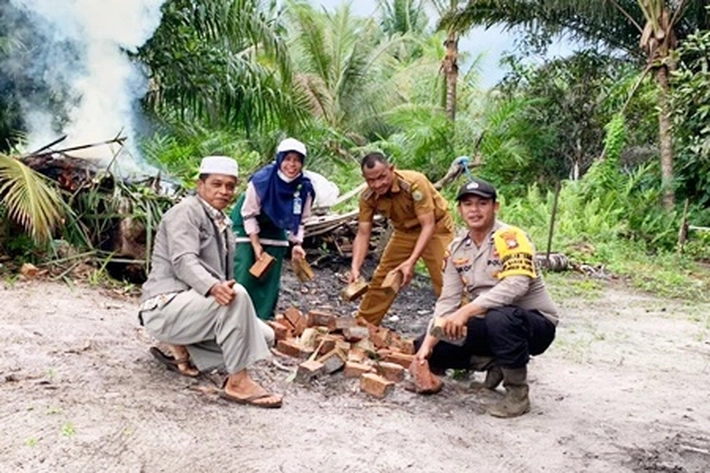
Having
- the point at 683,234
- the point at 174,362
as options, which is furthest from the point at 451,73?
the point at 174,362

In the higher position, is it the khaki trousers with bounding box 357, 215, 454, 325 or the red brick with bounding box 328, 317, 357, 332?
the khaki trousers with bounding box 357, 215, 454, 325

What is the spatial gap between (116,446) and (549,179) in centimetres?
1650

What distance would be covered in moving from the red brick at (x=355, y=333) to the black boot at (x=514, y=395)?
4.15ft

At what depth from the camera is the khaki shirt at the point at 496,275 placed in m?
3.90

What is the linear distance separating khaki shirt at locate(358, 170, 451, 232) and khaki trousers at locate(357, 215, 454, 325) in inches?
2.8

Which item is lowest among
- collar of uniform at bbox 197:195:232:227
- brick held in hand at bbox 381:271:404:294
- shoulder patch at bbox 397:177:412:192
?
brick held in hand at bbox 381:271:404:294

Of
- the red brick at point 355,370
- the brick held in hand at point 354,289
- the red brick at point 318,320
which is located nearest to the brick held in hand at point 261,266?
the red brick at point 318,320

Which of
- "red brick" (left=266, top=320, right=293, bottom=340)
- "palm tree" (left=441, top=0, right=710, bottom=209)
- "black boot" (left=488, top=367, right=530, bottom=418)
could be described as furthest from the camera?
"palm tree" (left=441, top=0, right=710, bottom=209)

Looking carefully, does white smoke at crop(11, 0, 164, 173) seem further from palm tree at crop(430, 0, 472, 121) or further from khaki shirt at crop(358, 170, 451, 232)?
palm tree at crop(430, 0, 472, 121)

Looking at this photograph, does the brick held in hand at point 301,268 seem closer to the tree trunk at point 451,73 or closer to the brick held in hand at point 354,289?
the brick held in hand at point 354,289

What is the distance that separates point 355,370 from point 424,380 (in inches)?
16.4

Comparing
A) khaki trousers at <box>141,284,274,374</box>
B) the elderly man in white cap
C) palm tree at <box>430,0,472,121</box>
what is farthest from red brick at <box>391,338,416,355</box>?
palm tree at <box>430,0,472,121</box>

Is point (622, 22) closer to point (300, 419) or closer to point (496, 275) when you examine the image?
point (496, 275)

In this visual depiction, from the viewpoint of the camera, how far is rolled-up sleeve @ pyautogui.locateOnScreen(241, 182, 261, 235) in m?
5.38
